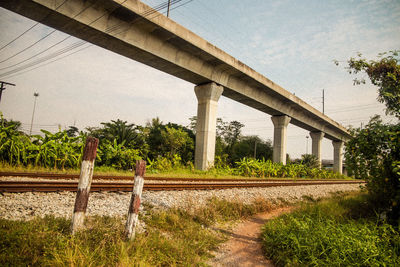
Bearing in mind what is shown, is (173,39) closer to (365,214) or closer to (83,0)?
(83,0)

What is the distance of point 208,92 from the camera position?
14953mm

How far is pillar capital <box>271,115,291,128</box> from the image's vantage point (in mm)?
22672

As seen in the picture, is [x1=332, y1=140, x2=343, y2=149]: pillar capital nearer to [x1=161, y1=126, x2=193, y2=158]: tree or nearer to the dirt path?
[x1=161, y1=126, x2=193, y2=158]: tree

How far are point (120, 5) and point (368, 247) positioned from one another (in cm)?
1140

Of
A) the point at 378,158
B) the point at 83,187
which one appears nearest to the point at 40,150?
the point at 83,187

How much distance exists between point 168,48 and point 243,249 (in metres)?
11.1

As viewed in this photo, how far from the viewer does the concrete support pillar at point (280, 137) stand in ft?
73.4

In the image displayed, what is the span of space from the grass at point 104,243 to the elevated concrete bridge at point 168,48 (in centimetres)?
915

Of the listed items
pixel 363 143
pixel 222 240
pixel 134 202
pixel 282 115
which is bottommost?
pixel 222 240

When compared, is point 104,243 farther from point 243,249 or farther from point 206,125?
point 206,125

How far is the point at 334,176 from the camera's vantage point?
1080 inches

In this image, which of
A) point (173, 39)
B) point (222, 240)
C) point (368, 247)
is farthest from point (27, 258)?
point (173, 39)

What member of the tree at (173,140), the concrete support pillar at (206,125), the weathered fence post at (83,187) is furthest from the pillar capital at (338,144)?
the weathered fence post at (83,187)

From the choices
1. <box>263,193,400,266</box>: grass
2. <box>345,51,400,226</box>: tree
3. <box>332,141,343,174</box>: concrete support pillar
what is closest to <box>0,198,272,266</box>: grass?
<box>263,193,400,266</box>: grass
